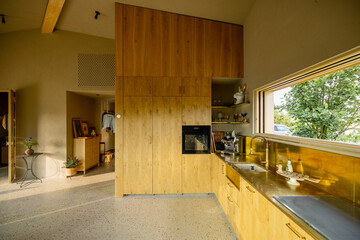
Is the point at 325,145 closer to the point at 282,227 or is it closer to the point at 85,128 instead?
the point at 282,227

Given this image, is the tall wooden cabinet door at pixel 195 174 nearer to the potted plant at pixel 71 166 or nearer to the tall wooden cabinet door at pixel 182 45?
the tall wooden cabinet door at pixel 182 45

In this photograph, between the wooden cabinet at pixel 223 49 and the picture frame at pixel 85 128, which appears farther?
the picture frame at pixel 85 128

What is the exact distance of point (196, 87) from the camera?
3.04m

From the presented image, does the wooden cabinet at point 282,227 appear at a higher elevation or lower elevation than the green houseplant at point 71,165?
higher

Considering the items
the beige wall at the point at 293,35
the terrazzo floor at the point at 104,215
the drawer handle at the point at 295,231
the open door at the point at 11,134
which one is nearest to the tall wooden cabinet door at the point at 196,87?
the beige wall at the point at 293,35

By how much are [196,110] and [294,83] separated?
1.55 metres

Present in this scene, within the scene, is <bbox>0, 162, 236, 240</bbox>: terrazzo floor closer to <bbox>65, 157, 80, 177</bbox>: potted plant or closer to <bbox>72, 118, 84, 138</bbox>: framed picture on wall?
<bbox>65, 157, 80, 177</bbox>: potted plant

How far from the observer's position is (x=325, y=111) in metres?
1.58

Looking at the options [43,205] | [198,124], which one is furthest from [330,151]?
[43,205]

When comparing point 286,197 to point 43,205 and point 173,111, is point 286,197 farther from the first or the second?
point 43,205

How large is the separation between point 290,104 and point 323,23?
95 cm

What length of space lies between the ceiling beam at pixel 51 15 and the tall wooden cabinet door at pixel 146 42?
1.33 m

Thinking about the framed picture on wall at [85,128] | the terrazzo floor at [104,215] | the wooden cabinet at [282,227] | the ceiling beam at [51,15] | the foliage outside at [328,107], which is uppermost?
the ceiling beam at [51,15]

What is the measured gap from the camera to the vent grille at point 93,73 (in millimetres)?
4160
